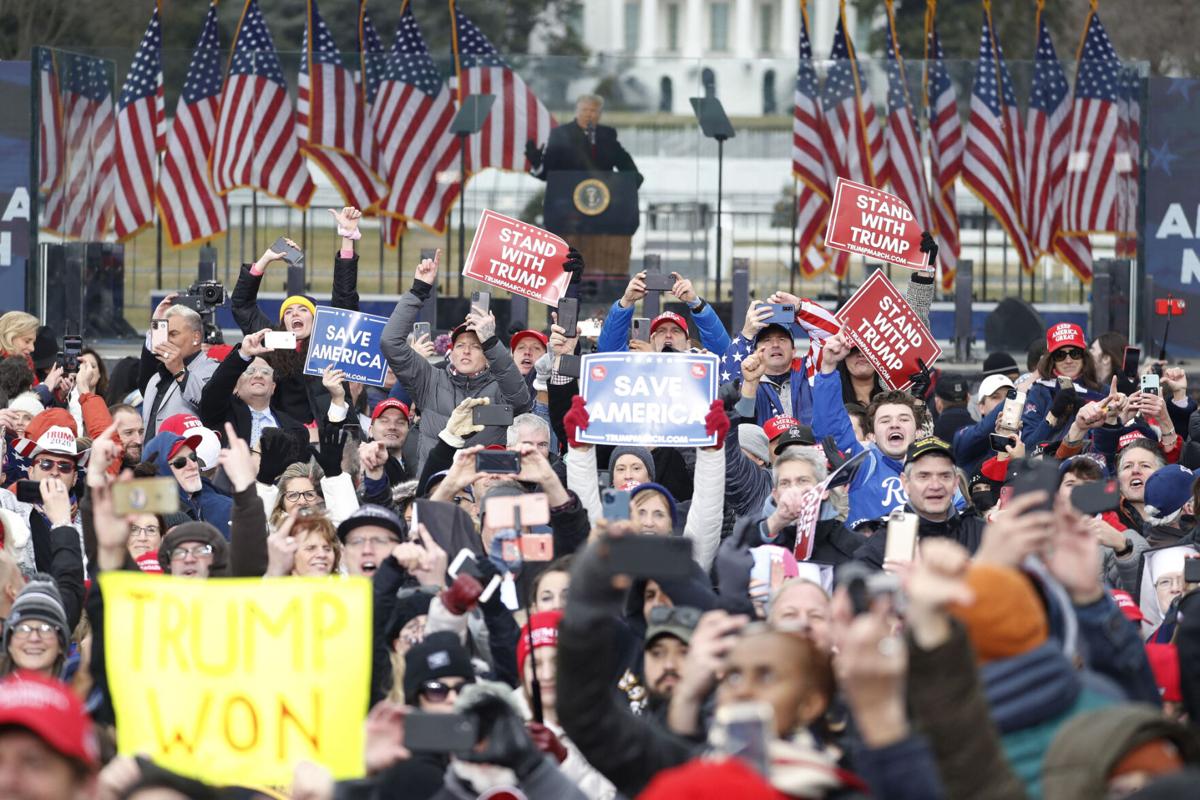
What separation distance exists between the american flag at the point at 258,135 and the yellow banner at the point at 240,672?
15.0 m

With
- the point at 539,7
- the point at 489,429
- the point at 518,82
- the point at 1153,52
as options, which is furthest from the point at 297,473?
the point at 539,7

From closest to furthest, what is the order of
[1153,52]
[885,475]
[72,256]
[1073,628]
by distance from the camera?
[1073,628]
[885,475]
[72,256]
[1153,52]

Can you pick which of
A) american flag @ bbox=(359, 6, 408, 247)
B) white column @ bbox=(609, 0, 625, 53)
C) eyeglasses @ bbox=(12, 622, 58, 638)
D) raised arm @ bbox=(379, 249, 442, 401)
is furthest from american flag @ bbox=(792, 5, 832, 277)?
white column @ bbox=(609, 0, 625, 53)

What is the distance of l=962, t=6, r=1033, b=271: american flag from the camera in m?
21.3

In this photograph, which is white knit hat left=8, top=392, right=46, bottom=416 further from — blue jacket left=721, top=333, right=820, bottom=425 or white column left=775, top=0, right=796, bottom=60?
white column left=775, top=0, right=796, bottom=60

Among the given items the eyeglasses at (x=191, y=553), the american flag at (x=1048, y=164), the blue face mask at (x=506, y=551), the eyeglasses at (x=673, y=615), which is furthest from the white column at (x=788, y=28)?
the eyeglasses at (x=673, y=615)

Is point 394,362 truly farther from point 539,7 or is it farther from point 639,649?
point 539,7

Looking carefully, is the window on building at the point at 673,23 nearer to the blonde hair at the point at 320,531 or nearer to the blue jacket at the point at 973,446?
the blue jacket at the point at 973,446

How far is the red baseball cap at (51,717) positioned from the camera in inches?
192

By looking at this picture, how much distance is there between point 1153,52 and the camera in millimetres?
41719

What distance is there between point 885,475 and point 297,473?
2643 mm

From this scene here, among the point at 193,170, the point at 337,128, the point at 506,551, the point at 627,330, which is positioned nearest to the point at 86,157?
the point at 193,170

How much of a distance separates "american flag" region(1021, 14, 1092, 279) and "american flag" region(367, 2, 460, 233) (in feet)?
18.2

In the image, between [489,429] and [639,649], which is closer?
[639,649]
